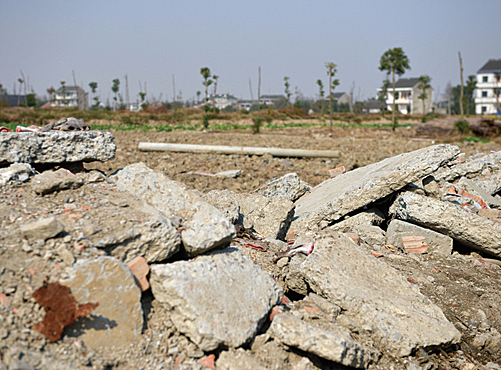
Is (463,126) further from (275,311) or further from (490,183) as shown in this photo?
(275,311)

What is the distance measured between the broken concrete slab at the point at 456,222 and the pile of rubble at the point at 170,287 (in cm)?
136

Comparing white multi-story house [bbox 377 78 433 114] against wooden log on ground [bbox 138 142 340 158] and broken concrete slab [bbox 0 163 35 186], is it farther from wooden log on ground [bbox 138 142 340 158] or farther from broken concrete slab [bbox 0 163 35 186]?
broken concrete slab [bbox 0 163 35 186]

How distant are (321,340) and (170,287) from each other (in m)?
1.07

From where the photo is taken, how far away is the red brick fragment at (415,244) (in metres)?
4.68

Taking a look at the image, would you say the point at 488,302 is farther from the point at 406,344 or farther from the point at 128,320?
the point at 128,320

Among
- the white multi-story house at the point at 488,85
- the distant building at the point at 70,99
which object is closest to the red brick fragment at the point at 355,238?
the distant building at the point at 70,99

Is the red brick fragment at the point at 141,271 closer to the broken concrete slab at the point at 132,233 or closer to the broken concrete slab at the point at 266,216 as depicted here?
the broken concrete slab at the point at 132,233

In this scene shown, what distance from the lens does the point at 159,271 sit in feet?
8.41

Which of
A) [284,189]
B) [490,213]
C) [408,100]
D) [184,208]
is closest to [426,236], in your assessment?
[490,213]

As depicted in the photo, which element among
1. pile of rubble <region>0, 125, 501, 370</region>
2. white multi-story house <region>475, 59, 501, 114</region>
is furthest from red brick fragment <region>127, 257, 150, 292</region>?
white multi-story house <region>475, 59, 501, 114</region>

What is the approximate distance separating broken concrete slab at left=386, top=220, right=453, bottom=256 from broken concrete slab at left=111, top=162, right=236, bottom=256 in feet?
8.74

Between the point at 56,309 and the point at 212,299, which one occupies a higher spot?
the point at 56,309

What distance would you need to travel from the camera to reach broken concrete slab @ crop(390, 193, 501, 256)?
4.43 meters

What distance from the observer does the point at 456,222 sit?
4480 mm
